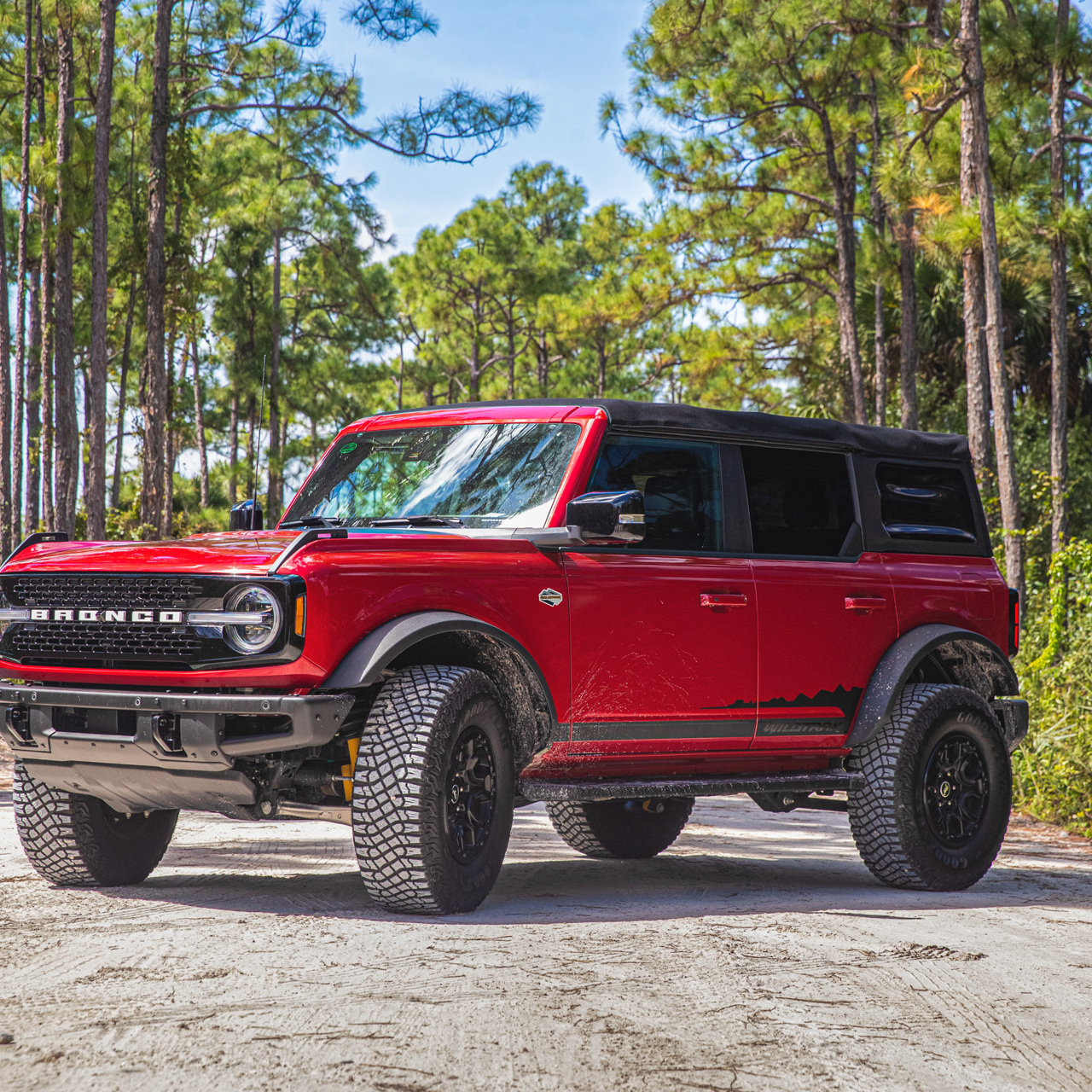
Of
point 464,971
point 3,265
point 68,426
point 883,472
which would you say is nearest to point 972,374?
point 883,472

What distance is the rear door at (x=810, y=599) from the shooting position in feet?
21.1

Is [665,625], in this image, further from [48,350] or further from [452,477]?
[48,350]

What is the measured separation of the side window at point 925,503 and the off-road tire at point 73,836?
4.12m

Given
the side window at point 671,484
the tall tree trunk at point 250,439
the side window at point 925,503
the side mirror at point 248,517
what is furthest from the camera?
the tall tree trunk at point 250,439

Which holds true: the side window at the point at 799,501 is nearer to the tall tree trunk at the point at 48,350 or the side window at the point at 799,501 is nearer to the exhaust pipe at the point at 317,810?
the exhaust pipe at the point at 317,810

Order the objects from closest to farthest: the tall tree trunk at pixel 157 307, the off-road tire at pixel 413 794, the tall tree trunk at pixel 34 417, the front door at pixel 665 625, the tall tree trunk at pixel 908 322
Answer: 1. the off-road tire at pixel 413 794
2. the front door at pixel 665 625
3. the tall tree trunk at pixel 157 307
4. the tall tree trunk at pixel 908 322
5. the tall tree trunk at pixel 34 417

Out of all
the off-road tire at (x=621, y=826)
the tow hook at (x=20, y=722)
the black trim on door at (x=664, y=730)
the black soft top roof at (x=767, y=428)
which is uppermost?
the black soft top roof at (x=767, y=428)

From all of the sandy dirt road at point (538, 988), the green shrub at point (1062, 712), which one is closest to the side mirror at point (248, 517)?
the sandy dirt road at point (538, 988)

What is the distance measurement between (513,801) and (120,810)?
1689 mm

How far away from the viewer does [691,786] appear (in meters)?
6.02

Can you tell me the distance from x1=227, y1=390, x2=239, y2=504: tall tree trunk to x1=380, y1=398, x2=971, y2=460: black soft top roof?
25.8 m

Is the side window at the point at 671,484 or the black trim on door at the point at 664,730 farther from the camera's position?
the side window at the point at 671,484

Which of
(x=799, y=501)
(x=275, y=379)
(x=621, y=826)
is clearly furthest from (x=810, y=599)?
(x=275, y=379)

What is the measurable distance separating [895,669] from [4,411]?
22.2 metres
